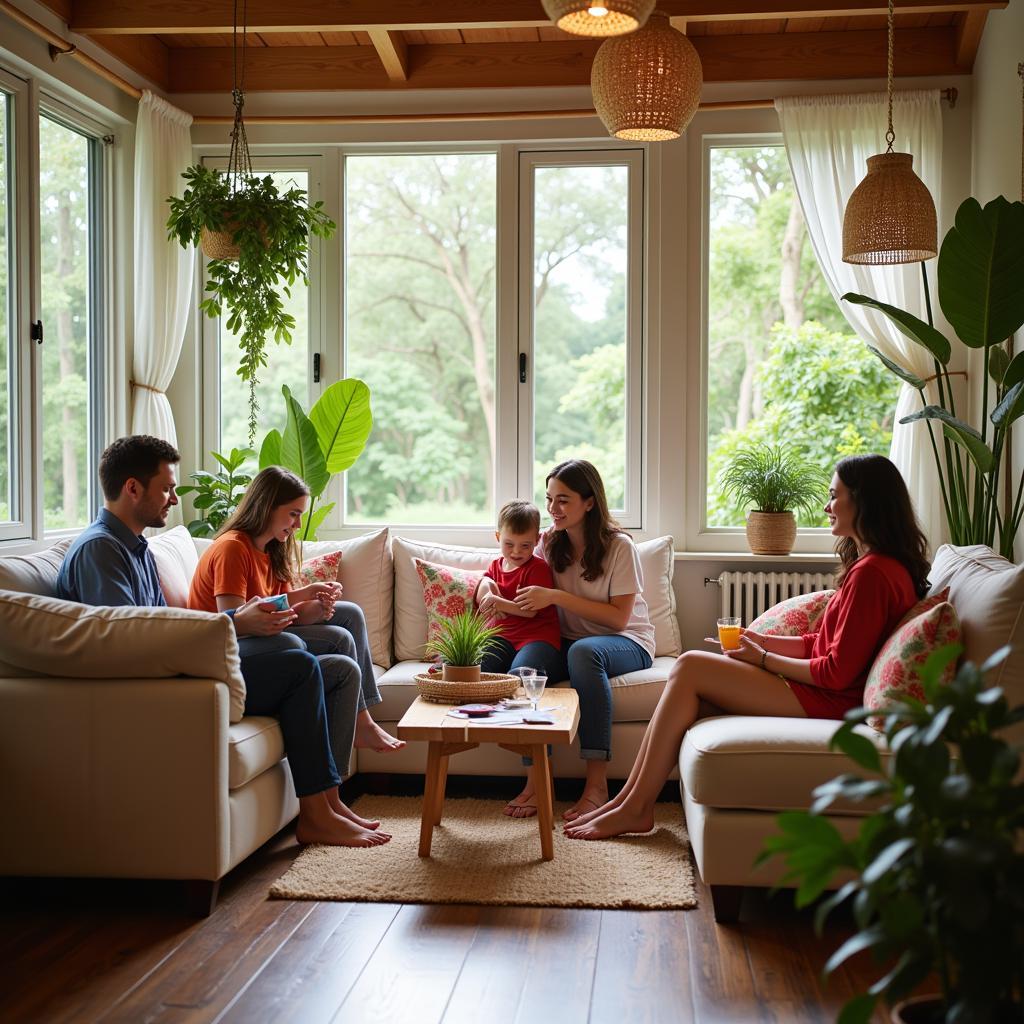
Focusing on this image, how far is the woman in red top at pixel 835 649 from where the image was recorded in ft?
9.59

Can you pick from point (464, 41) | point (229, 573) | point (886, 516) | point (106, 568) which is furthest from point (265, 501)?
point (464, 41)

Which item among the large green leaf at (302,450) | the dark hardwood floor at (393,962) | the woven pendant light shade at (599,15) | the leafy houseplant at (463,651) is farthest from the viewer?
the large green leaf at (302,450)

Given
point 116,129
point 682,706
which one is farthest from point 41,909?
point 116,129

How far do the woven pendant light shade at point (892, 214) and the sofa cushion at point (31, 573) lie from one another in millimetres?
2672

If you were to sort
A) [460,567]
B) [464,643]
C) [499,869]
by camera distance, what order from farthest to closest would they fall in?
[460,567]
[464,643]
[499,869]

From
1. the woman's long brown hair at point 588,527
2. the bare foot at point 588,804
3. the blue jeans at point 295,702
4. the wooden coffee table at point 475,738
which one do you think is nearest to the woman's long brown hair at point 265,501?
the blue jeans at point 295,702

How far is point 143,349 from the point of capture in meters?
4.60

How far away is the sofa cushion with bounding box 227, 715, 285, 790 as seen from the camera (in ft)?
9.34

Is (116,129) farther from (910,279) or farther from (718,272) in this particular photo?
(910,279)

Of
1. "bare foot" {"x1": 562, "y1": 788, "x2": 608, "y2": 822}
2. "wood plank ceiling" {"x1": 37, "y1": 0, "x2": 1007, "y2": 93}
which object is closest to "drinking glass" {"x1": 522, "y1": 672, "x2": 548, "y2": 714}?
"bare foot" {"x1": 562, "y1": 788, "x2": 608, "y2": 822}

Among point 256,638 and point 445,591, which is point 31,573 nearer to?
point 256,638

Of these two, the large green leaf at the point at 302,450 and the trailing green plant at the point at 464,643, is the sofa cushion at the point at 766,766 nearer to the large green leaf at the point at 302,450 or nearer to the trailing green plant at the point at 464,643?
the trailing green plant at the point at 464,643

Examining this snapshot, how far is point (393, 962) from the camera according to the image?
247cm

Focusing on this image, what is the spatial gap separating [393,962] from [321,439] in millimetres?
2437
